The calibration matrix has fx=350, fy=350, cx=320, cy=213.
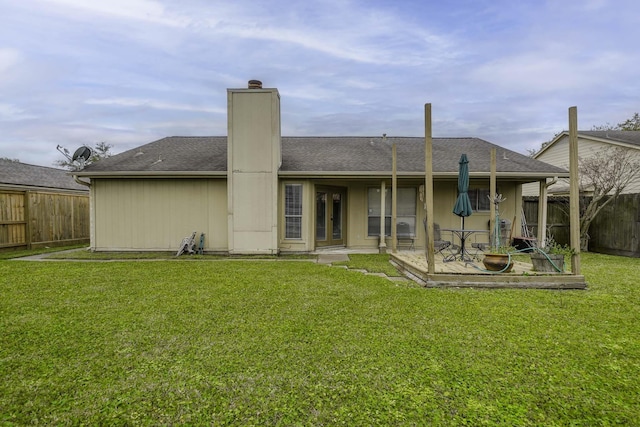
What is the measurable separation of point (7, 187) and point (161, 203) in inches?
183

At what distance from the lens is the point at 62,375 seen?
2.67m

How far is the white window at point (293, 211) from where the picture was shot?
1020cm

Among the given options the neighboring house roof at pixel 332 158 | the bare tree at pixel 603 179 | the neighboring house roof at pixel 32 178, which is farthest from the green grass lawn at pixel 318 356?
the neighboring house roof at pixel 32 178

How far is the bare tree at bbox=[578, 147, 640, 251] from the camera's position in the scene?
10445 millimetres

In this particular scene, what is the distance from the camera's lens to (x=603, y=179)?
442 inches

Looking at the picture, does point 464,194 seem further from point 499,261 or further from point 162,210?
point 162,210

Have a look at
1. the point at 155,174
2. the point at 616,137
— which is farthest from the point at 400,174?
the point at 616,137

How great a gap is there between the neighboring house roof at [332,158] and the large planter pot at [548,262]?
3990 millimetres

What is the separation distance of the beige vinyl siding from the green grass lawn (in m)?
4.76

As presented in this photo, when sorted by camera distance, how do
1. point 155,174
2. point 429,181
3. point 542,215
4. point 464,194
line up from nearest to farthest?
point 429,181 → point 464,194 → point 155,174 → point 542,215

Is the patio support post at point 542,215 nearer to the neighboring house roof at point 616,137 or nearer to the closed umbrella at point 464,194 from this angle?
the closed umbrella at point 464,194

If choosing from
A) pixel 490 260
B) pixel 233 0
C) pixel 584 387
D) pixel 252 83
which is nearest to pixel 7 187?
pixel 252 83

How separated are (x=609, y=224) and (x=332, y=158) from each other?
836 cm

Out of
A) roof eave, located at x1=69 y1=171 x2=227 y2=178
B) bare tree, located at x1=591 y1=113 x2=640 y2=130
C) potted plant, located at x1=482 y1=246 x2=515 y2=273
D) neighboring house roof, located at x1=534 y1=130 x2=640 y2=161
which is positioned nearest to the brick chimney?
roof eave, located at x1=69 y1=171 x2=227 y2=178
